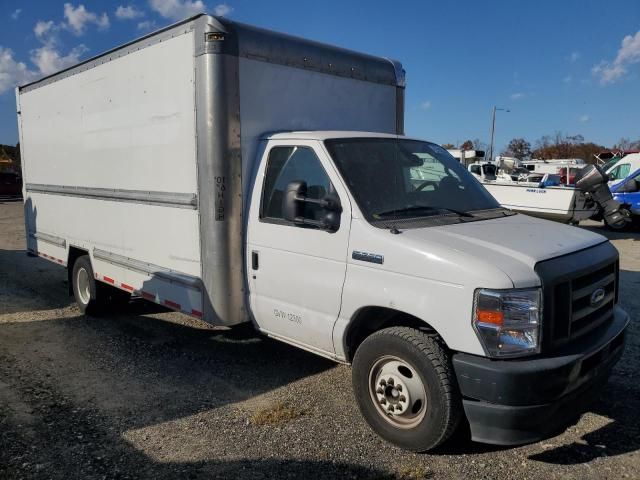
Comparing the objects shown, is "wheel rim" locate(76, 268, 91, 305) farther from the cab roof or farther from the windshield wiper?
the windshield wiper

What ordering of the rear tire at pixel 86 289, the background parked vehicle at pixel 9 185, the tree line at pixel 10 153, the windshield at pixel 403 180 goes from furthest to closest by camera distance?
the tree line at pixel 10 153 → the background parked vehicle at pixel 9 185 → the rear tire at pixel 86 289 → the windshield at pixel 403 180

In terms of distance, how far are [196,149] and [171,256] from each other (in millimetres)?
1144

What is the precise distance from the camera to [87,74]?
20.7 feet

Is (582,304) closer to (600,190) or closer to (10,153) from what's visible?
(600,190)

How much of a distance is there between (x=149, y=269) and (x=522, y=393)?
12.7 feet

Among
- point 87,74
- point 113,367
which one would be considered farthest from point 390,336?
point 87,74

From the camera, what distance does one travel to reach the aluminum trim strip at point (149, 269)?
16.1 ft

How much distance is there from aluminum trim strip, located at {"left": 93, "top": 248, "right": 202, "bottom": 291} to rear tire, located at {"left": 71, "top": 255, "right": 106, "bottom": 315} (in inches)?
18.2

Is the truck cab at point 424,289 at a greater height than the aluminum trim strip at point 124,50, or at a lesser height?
lesser

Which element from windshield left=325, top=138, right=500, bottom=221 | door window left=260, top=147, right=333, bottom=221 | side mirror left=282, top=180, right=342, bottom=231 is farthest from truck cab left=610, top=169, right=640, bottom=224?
side mirror left=282, top=180, right=342, bottom=231

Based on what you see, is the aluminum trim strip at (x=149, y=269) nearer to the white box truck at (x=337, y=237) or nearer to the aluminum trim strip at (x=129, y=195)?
the white box truck at (x=337, y=237)

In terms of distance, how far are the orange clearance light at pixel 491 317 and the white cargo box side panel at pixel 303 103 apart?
7.79ft

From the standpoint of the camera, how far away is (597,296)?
144 inches

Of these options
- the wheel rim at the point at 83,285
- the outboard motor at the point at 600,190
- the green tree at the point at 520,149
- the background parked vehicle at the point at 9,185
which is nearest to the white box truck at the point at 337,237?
the wheel rim at the point at 83,285
